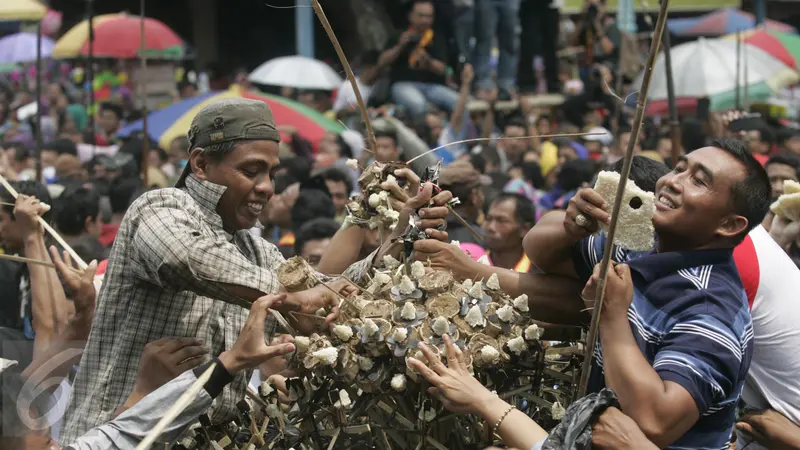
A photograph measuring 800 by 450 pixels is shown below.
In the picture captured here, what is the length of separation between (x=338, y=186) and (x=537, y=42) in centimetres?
892

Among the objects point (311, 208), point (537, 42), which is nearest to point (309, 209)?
point (311, 208)

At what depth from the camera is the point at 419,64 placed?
12.2m

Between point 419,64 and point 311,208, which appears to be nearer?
point 311,208

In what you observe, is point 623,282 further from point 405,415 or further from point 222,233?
point 222,233

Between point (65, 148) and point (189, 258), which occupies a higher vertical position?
point (189, 258)

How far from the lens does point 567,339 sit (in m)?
3.81

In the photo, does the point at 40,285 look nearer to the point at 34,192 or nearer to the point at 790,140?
the point at 34,192

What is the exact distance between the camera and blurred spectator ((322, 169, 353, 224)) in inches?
343

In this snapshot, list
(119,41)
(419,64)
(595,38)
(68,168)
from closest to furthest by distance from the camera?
(68,168)
(419,64)
(595,38)
(119,41)

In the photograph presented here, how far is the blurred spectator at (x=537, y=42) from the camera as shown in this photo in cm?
1692

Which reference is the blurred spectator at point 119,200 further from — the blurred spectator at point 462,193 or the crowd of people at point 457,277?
the crowd of people at point 457,277

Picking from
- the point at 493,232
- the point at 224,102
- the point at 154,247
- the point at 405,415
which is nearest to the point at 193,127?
the point at 224,102

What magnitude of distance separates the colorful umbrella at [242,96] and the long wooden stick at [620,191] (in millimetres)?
9468

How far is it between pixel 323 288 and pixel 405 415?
0.43 m
